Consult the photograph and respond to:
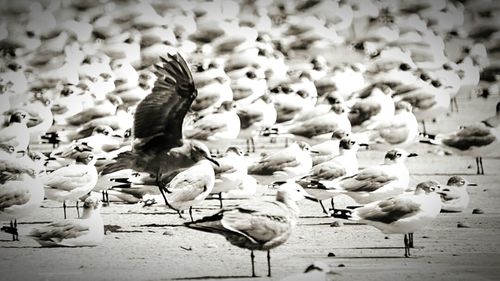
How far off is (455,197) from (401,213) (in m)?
0.86

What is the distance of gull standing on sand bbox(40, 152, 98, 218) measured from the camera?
550 cm

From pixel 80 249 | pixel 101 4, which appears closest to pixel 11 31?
pixel 101 4

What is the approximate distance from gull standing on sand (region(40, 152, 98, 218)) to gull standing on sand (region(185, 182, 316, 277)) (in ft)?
4.11

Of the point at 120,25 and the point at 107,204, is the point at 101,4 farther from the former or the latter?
the point at 107,204

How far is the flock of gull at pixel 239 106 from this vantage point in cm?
518

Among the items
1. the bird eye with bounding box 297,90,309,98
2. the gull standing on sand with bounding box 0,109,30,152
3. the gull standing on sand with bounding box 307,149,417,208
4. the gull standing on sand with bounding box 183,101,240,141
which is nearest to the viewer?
the gull standing on sand with bounding box 307,149,417,208

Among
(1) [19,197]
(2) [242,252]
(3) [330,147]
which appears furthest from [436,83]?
(1) [19,197]

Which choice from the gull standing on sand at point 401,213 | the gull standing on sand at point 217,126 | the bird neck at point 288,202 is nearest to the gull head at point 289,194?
the bird neck at point 288,202

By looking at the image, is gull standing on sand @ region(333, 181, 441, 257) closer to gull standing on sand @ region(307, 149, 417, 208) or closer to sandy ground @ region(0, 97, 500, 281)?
sandy ground @ region(0, 97, 500, 281)

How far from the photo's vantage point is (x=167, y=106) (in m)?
5.29

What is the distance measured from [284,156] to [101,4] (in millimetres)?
3597

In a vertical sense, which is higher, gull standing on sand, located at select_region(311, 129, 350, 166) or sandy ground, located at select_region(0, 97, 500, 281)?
gull standing on sand, located at select_region(311, 129, 350, 166)

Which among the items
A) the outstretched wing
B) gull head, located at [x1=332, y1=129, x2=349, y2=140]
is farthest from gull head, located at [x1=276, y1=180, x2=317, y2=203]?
gull head, located at [x1=332, y1=129, x2=349, y2=140]

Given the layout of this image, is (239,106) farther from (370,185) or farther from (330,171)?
(370,185)
